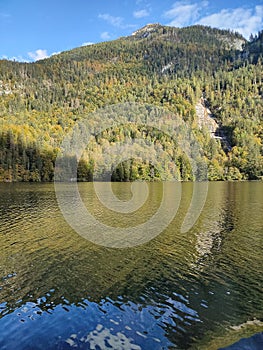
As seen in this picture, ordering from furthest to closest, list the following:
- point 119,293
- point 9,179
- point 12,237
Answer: point 9,179 < point 12,237 < point 119,293

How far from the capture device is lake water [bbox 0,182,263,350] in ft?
45.4

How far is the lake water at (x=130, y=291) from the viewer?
45.4 ft

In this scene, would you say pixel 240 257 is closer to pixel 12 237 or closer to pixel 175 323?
pixel 175 323

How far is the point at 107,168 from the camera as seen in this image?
14512 cm

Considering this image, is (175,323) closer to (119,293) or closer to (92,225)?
(119,293)

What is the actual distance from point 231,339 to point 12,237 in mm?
24013

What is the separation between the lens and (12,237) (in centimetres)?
3120

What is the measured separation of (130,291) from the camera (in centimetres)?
1856

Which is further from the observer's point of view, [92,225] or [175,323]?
[92,225]

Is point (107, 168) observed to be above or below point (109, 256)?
above

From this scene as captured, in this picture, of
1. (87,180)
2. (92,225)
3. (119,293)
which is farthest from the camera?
(87,180)

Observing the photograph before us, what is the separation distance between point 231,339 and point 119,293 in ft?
22.8

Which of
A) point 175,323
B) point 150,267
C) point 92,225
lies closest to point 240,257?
point 150,267

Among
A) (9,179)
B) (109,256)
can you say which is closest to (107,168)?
(9,179)
